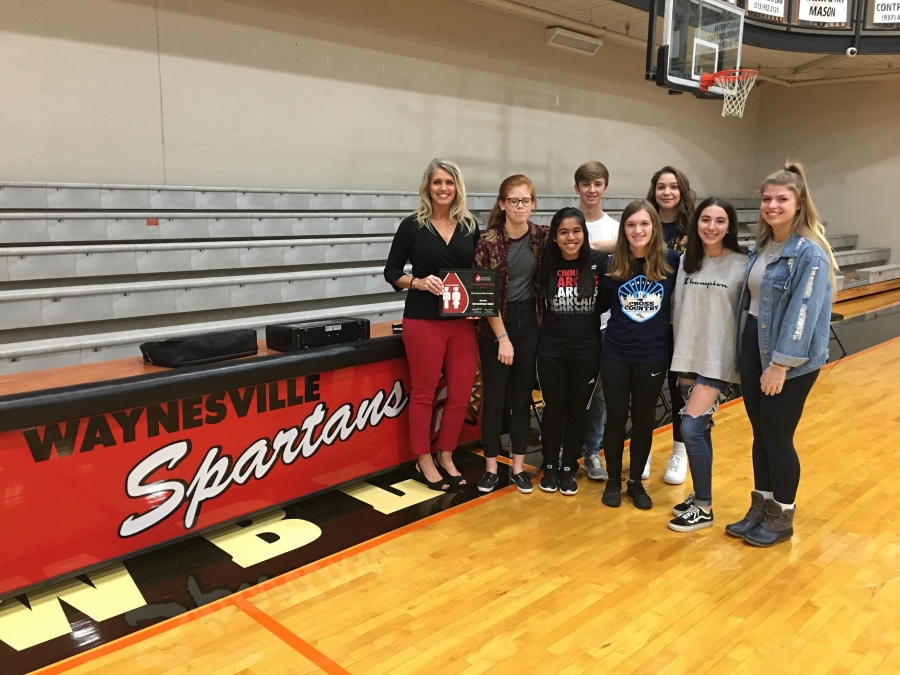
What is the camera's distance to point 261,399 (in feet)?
9.55

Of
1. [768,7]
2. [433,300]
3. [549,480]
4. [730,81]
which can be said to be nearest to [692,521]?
[549,480]

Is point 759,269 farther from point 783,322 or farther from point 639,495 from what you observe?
point 639,495

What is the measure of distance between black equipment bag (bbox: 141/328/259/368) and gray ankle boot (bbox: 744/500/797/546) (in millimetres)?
2252

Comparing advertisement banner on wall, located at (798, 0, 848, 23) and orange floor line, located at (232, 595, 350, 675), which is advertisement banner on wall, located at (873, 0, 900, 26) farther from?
orange floor line, located at (232, 595, 350, 675)

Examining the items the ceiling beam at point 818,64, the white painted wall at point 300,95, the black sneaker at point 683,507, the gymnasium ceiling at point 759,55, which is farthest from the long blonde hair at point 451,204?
the ceiling beam at point 818,64

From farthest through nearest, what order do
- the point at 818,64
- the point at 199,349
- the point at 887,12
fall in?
the point at 818,64, the point at 887,12, the point at 199,349

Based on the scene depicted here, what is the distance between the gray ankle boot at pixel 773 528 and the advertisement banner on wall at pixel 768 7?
745 cm

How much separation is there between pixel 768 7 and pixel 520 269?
7.55m

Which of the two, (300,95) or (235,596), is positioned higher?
(300,95)

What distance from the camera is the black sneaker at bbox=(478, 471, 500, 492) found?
3273 millimetres

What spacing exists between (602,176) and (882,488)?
2099mm

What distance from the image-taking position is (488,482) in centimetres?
329

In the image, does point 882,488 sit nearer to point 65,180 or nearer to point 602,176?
point 602,176

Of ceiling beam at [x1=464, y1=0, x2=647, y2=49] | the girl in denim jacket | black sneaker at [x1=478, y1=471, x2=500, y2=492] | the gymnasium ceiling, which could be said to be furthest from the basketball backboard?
black sneaker at [x1=478, y1=471, x2=500, y2=492]
